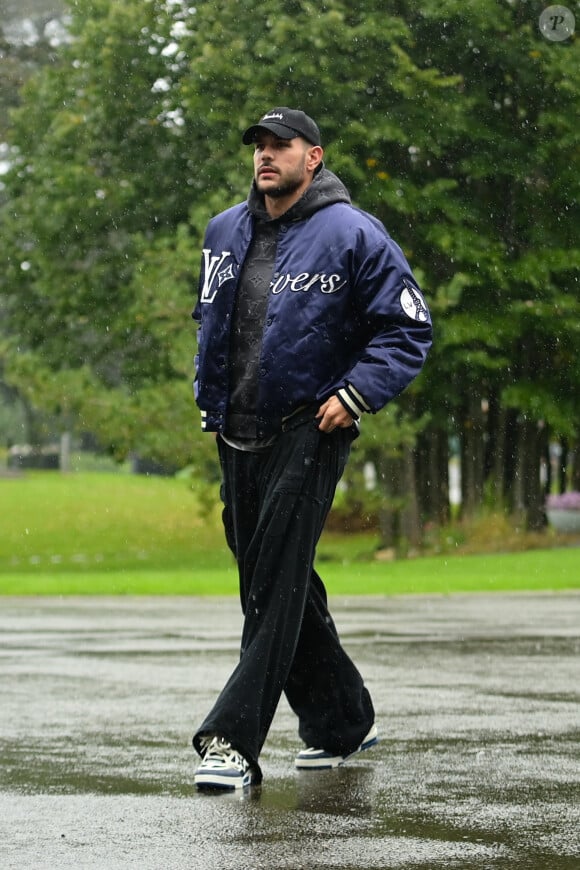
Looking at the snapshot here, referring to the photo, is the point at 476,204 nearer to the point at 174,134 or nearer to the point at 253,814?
the point at 174,134

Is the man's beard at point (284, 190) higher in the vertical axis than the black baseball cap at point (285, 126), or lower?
lower

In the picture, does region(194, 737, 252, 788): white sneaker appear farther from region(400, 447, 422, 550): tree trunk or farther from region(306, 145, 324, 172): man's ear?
region(400, 447, 422, 550): tree trunk

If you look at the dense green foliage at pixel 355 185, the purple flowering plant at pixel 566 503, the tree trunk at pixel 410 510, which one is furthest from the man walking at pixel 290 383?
the purple flowering plant at pixel 566 503

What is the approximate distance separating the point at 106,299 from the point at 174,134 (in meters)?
3.19

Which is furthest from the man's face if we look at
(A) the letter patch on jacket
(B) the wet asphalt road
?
(B) the wet asphalt road

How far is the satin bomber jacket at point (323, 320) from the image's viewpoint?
586 centimetres

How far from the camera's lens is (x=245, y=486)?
6.08 m

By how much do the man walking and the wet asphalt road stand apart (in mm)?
291

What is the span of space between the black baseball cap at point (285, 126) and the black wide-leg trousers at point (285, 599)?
→ 0.89 meters

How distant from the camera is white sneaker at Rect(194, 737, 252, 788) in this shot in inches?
221

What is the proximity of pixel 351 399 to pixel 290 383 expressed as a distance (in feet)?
0.62

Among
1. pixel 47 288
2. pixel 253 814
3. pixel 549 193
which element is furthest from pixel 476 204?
pixel 253 814

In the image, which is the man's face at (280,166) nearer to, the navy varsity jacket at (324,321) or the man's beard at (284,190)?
the man's beard at (284,190)

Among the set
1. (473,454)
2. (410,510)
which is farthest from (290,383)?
(473,454)
